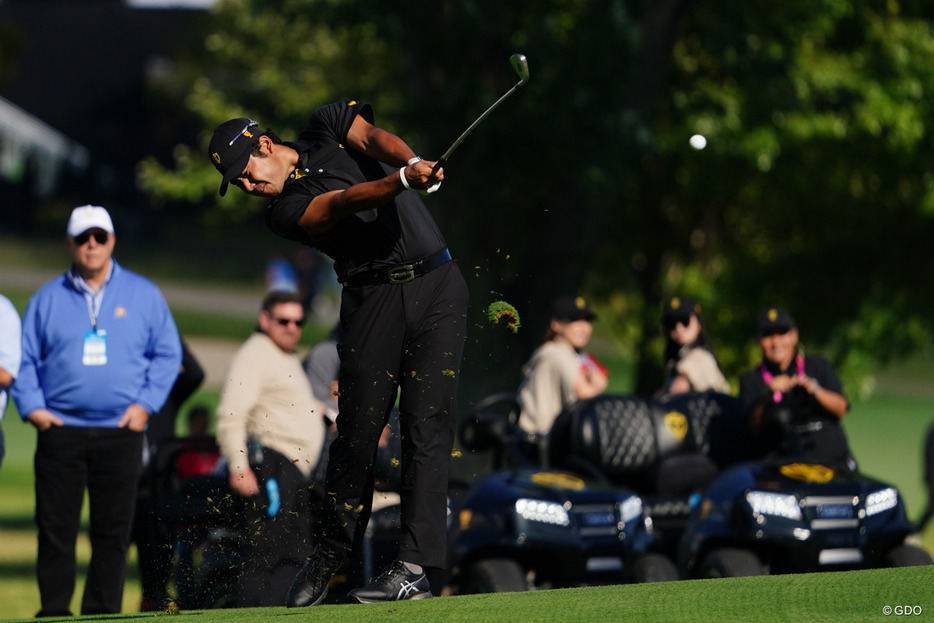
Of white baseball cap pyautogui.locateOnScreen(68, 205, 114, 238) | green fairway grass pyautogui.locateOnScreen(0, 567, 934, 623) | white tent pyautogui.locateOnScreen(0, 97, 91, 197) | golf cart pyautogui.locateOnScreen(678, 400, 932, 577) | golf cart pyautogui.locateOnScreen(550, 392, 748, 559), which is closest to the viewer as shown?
green fairway grass pyautogui.locateOnScreen(0, 567, 934, 623)

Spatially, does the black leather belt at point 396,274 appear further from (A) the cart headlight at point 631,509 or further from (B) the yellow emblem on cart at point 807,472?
(B) the yellow emblem on cart at point 807,472

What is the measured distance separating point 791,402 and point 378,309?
3.37 meters

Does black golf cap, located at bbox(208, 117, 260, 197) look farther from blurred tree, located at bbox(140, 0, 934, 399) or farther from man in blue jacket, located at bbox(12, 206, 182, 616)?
blurred tree, located at bbox(140, 0, 934, 399)

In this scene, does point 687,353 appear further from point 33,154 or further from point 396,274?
point 33,154

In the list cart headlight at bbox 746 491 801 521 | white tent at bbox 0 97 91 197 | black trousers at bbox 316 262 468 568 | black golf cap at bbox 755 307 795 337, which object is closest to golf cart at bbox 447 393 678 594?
cart headlight at bbox 746 491 801 521

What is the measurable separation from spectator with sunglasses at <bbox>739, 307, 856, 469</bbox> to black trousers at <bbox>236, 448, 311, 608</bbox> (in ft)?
8.45

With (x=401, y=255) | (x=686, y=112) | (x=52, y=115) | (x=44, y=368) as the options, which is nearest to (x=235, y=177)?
(x=401, y=255)

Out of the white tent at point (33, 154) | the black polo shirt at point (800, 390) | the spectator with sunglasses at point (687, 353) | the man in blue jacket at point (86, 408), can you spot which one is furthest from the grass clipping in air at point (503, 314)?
the white tent at point (33, 154)

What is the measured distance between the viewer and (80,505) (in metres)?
8.18

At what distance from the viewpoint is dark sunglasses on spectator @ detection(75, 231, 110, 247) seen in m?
8.22

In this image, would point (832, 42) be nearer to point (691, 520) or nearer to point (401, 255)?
point (691, 520)

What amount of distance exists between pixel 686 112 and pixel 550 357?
23.9 ft

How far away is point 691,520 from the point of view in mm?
8031

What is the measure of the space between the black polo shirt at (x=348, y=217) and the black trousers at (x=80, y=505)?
8.73ft
